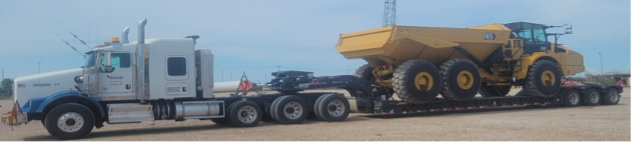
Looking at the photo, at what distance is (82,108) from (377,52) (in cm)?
899

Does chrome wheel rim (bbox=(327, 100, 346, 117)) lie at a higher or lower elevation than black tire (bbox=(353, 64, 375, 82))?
lower

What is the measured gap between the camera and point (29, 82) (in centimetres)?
1312

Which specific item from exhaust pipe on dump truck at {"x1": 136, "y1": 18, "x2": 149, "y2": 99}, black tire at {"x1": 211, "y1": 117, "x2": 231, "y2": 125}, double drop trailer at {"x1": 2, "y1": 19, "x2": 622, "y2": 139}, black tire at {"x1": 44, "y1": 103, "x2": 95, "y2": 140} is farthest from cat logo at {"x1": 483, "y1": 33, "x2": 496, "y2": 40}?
black tire at {"x1": 44, "y1": 103, "x2": 95, "y2": 140}

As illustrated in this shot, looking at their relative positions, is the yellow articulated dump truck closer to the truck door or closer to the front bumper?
the truck door

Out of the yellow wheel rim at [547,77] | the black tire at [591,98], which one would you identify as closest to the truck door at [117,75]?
the yellow wheel rim at [547,77]

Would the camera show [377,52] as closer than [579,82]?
Yes

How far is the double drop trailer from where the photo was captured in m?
13.0

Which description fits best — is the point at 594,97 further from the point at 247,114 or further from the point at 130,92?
the point at 130,92

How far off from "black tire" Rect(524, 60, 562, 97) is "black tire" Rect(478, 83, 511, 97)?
3.58ft

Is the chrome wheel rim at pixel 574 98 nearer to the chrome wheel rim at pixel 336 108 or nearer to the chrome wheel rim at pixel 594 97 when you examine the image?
the chrome wheel rim at pixel 594 97

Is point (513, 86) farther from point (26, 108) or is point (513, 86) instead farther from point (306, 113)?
point (26, 108)

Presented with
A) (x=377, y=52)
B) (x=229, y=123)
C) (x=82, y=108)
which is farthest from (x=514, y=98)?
(x=82, y=108)

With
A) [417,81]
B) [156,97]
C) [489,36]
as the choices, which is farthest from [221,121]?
[489,36]

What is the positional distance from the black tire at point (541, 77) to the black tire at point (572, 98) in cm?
115
